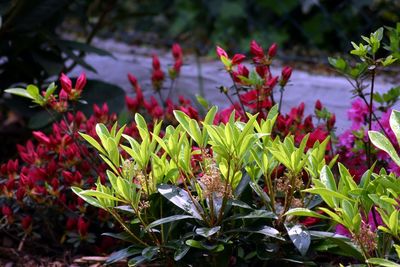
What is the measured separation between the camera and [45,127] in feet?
9.42

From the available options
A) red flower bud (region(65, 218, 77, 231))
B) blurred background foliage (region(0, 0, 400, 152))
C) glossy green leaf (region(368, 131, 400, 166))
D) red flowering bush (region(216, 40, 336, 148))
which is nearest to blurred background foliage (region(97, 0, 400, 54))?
blurred background foliage (region(0, 0, 400, 152))

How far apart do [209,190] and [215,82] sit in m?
1.90

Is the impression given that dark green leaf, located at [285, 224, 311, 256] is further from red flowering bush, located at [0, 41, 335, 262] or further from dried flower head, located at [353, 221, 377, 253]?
red flowering bush, located at [0, 41, 335, 262]

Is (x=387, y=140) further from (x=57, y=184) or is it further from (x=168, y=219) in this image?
(x=57, y=184)

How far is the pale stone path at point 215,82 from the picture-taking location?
2920 mm

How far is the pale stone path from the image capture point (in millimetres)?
2920

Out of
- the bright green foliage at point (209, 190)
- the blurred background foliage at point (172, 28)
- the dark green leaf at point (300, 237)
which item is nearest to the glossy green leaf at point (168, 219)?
the bright green foliage at point (209, 190)

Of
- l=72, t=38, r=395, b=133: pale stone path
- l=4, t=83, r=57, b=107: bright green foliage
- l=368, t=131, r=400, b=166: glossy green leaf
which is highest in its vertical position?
l=368, t=131, r=400, b=166: glossy green leaf

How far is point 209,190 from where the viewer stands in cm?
149

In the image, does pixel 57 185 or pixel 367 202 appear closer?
pixel 367 202

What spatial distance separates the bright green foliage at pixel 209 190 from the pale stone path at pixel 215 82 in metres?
0.91

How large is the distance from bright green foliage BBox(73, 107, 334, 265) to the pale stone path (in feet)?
3.00

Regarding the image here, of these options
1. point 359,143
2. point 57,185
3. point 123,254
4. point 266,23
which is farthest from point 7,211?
point 266,23

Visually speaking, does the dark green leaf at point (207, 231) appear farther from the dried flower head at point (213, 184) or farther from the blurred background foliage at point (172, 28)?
the blurred background foliage at point (172, 28)
